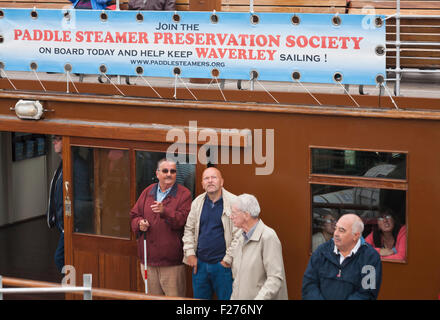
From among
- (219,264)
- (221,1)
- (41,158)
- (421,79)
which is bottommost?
(219,264)

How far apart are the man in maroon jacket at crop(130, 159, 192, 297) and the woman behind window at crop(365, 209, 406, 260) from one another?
2.00 metres

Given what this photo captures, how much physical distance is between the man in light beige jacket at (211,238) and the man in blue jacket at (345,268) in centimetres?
154

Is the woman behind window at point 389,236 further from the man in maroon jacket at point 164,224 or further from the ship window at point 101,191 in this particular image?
the ship window at point 101,191

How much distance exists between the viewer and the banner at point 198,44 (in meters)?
9.35

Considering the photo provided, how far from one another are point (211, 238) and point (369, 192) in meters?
1.68

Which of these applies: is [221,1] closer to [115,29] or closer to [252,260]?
[115,29]

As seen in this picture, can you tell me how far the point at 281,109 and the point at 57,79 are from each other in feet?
9.79

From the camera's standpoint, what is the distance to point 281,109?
9.66 meters

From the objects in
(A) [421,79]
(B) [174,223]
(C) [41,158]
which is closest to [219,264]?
(B) [174,223]

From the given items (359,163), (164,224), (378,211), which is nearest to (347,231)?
(378,211)

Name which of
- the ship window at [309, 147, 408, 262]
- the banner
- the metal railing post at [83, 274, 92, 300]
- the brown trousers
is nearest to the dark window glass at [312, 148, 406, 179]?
the ship window at [309, 147, 408, 262]

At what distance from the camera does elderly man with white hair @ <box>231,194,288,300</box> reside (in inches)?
320

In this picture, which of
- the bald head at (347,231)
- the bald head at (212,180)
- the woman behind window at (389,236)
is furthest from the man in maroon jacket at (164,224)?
the bald head at (347,231)

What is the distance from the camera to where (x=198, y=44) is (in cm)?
998
